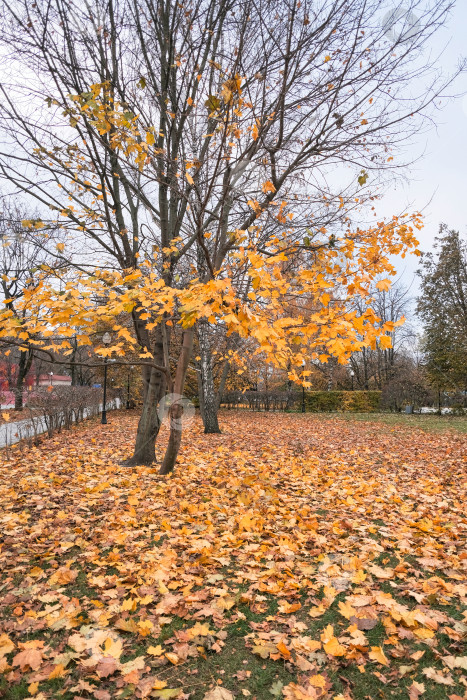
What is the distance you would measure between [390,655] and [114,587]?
192cm

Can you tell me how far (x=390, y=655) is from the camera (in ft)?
7.43

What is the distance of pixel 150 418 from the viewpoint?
279 inches

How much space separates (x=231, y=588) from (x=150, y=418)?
172 inches

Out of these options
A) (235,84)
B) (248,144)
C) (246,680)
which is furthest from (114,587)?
(248,144)

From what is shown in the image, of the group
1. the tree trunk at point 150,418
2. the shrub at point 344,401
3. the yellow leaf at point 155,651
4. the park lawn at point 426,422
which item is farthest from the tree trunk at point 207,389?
the shrub at point 344,401

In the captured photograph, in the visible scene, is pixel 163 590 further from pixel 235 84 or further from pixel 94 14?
pixel 94 14

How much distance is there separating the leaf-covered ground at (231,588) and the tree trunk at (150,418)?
101cm

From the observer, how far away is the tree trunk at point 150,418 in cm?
704

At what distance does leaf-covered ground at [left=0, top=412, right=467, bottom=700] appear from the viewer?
2.15 meters

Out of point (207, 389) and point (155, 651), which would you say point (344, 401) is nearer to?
point (207, 389)

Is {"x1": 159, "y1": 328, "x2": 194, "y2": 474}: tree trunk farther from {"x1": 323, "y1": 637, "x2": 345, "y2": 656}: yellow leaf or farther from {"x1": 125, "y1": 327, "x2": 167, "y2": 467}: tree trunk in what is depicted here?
{"x1": 323, "y1": 637, "x2": 345, "y2": 656}: yellow leaf

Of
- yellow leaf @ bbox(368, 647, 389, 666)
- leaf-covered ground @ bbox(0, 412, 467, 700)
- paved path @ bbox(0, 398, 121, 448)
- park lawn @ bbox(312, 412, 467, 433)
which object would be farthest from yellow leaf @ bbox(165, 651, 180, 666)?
park lawn @ bbox(312, 412, 467, 433)

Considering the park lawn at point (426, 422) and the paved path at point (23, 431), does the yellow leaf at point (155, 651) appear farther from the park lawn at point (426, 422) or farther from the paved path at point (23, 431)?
the park lawn at point (426, 422)

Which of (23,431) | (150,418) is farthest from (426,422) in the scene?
(23,431)
